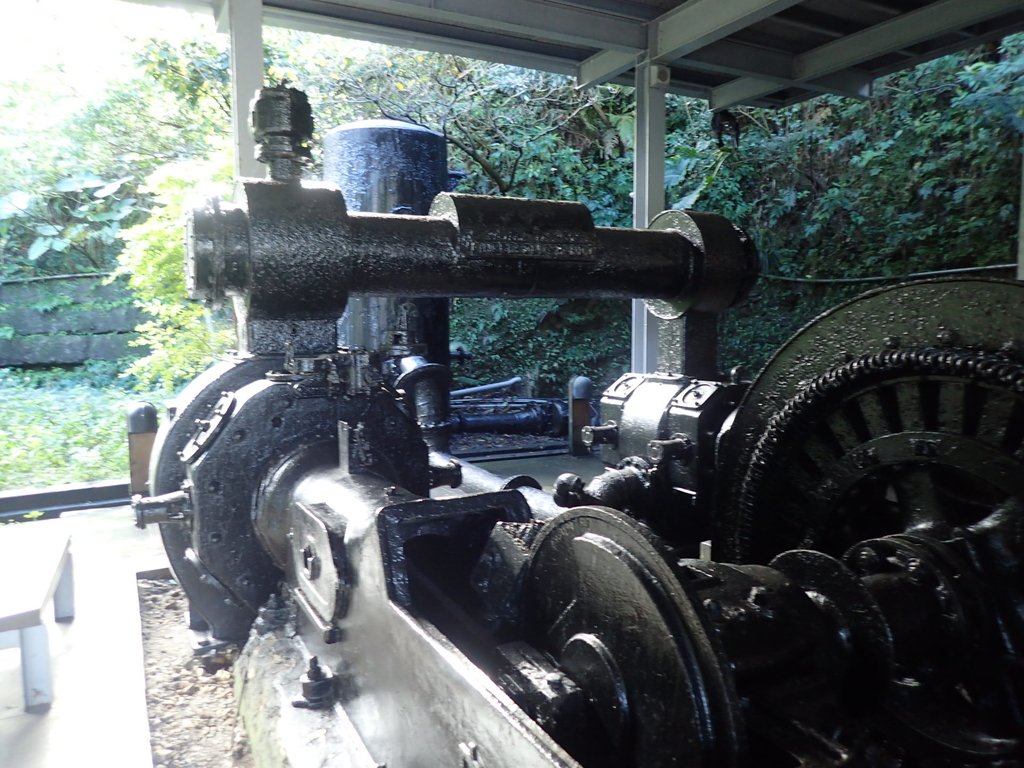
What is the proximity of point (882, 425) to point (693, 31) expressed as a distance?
3943 millimetres

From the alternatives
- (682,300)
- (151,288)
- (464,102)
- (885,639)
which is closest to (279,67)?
(464,102)

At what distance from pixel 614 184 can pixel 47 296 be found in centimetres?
767

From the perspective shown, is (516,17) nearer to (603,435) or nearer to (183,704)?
→ (603,435)

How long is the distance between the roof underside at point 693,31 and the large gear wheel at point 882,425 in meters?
3.18

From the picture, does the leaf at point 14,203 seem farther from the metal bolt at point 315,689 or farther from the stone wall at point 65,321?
the metal bolt at point 315,689

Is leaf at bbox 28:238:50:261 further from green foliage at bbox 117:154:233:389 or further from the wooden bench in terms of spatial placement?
the wooden bench

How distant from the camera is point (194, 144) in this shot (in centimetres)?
913

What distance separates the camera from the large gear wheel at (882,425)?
144 centimetres

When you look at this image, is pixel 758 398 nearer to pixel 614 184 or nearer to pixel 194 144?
pixel 194 144

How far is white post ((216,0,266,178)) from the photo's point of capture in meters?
3.89

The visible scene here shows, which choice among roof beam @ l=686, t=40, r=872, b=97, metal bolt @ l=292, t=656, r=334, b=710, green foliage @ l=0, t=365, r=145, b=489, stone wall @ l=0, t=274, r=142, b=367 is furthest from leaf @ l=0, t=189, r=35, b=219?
metal bolt @ l=292, t=656, r=334, b=710

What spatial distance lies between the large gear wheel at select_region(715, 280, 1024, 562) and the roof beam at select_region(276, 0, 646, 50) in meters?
3.54

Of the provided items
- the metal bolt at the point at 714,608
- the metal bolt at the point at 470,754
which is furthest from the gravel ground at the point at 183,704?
the metal bolt at the point at 714,608

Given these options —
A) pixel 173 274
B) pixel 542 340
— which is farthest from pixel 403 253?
pixel 542 340
